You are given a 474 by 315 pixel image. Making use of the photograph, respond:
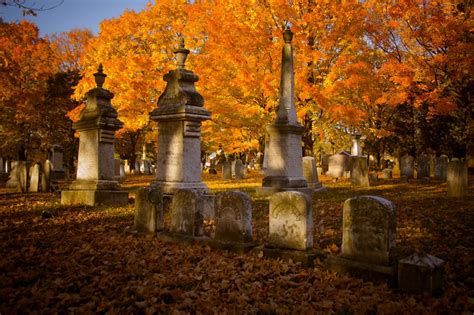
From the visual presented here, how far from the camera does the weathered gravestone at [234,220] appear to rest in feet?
18.5

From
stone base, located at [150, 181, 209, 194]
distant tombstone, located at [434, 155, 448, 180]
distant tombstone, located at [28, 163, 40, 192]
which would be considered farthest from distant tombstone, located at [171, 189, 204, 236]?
distant tombstone, located at [434, 155, 448, 180]

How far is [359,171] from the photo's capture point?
56.4ft

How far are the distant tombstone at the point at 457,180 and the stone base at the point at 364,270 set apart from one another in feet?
30.0

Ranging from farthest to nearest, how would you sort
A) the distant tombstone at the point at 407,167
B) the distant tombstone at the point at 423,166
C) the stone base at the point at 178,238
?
the distant tombstone at the point at 407,167, the distant tombstone at the point at 423,166, the stone base at the point at 178,238

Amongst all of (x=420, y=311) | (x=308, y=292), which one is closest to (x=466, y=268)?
(x=420, y=311)

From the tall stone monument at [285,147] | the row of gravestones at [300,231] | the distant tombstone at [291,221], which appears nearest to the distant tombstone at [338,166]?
the tall stone monument at [285,147]

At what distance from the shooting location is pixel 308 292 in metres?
3.96

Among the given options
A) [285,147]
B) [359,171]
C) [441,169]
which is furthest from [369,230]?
[441,169]

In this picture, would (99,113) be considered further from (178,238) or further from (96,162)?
(178,238)

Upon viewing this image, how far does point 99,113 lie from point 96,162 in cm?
138

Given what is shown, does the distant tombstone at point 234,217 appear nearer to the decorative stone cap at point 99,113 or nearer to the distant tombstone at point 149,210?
the distant tombstone at point 149,210

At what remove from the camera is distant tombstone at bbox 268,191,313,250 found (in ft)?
16.4

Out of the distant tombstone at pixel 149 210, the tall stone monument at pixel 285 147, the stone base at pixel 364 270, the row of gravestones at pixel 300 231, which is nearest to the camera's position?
the row of gravestones at pixel 300 231

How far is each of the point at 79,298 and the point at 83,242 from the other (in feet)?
8.38
